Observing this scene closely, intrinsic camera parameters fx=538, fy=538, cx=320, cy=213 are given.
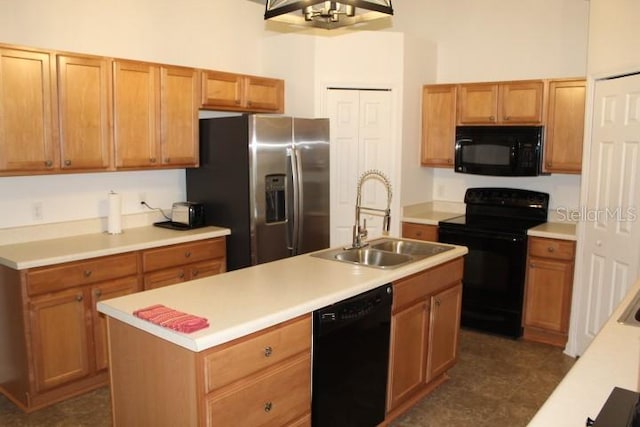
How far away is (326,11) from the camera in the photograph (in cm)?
237

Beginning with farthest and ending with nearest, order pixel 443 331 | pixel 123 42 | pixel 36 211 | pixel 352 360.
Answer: pixel 123 42 < pixel 36 211 < pixel 443 331 < pixel 352 360

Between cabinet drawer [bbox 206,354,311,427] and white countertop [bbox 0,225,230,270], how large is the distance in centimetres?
175

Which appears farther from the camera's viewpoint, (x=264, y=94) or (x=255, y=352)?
(x=264, y=94)

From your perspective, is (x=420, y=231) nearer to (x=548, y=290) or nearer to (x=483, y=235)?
(x=483, y=235)

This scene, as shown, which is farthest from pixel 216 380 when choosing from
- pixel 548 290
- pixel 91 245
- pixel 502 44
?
pixel 502 44

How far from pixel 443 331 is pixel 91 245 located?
236 cm

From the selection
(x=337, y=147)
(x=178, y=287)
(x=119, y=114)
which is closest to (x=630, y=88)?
(x=337, y=147)

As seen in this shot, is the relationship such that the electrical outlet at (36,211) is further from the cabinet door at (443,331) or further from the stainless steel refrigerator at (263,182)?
the cabinet door at (443,331)

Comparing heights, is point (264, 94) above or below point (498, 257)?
above

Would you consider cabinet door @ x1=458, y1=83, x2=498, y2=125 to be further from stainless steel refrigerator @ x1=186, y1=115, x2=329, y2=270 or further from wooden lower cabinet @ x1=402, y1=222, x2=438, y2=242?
stainless steel refrigerator @ x1=186, y1=115, x2=329, y2=270

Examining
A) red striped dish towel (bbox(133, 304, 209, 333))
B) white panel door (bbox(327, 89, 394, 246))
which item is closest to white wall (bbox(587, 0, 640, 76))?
white panel door (bbox(327, 89, 394, 246))

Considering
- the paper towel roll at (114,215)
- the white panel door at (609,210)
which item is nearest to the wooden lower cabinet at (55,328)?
the paper towel roll at (114,215)

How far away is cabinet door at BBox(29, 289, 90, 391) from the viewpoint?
10.5ft

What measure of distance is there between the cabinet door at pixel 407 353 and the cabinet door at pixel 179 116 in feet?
7.33
